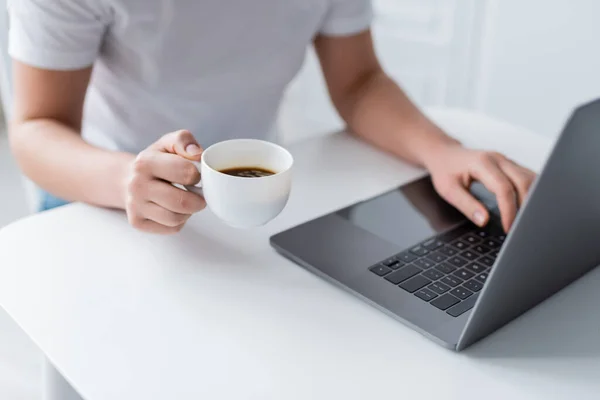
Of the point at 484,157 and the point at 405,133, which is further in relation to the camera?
the point at 405,133

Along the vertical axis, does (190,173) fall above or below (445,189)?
above

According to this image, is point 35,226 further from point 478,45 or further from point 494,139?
point 478,45

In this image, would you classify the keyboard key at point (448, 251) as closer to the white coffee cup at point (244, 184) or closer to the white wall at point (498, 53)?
the white coffee cup at point (244, 184)

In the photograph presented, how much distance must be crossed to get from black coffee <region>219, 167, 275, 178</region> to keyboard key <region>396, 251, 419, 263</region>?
0.18 m

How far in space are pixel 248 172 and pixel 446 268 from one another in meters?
0.26

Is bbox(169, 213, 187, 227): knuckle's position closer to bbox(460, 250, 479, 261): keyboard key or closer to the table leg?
the table leg

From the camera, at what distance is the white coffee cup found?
2.55 ft

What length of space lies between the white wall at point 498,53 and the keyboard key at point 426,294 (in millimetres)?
1424

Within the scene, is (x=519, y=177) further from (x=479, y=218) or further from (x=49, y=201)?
(x=49, y=201)

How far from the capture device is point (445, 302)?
0.80 meters

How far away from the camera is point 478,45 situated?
2.40 metres

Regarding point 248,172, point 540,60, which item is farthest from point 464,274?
point 540,60

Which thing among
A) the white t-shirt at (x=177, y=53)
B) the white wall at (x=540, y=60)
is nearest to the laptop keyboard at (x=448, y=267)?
the white t-shirt at (x=177, y=53)

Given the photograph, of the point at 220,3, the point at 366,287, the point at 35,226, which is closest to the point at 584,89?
the point at 220,3
